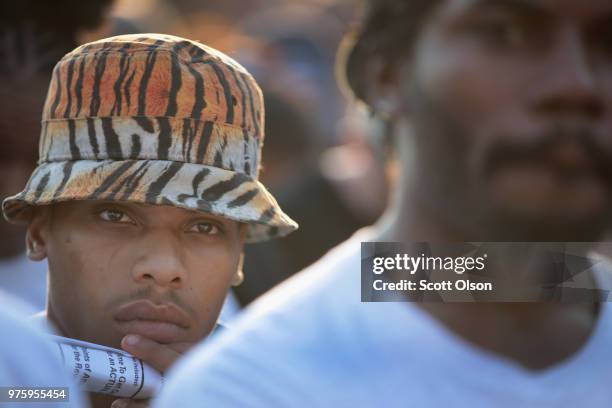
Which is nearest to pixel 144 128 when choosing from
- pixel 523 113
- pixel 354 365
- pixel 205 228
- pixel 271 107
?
pixel 205 228

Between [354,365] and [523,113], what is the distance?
0.61 m

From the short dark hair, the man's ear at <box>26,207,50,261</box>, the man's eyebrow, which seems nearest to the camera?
the man's eyebrow

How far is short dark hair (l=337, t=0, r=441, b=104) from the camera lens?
254cm

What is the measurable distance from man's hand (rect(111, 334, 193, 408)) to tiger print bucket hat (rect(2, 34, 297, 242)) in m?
0.31

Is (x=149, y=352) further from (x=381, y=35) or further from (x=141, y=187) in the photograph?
Answer: (x=381, y=35)

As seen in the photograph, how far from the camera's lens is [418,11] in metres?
2.52

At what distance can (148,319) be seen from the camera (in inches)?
104

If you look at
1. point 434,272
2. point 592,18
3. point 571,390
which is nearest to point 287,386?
point 434,272

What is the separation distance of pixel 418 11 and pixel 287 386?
86 cm

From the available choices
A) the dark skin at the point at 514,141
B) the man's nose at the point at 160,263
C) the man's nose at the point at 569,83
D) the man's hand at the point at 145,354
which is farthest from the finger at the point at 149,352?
the man's nose at the point at 569,83

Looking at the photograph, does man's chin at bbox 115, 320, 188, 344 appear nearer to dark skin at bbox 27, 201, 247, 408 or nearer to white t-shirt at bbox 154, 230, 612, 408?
dark skin at bbox 27, 201, 247, 408

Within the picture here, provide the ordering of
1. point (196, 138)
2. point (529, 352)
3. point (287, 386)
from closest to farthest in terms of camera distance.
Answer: point (287, 386)
point (529, 352)
point (196, 138)

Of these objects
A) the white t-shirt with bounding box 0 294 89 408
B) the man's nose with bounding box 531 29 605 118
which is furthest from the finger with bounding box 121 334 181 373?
the man's nose with bounding box 531 29 605 118

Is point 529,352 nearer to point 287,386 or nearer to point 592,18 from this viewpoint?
point 287,386
